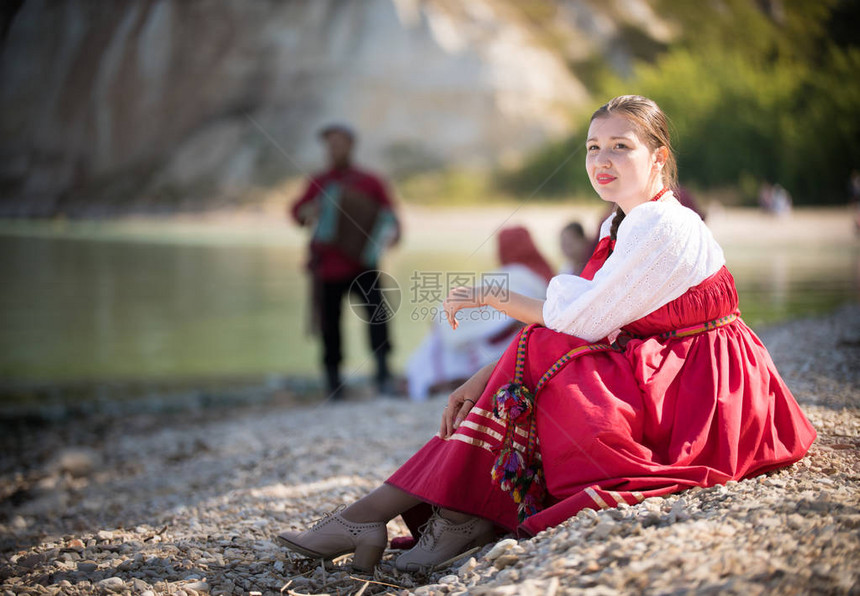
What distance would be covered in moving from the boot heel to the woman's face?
1036 mm

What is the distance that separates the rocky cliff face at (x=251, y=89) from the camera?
16.0 metres

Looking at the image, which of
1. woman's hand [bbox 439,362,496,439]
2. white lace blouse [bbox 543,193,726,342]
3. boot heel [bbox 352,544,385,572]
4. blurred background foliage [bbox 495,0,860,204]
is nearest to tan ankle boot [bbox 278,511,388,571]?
boot heel [bbox 352,544,385,572]

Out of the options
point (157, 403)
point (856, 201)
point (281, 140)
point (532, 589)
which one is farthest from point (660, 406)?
point (281, 140)

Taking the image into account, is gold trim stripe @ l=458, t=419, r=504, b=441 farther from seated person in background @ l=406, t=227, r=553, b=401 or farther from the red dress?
seated person in background @ l=406, t=227, r=553, b=401

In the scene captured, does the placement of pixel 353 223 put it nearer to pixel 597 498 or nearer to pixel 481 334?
pixel 481 334

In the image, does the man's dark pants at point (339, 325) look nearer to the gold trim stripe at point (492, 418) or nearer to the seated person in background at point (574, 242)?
the seated person in background at point (574, 242)

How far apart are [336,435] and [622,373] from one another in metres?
2.49

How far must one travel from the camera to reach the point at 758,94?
12.1 metres

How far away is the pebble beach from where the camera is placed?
4.65ft

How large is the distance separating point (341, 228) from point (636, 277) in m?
3.65

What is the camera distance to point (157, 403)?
6.42 m

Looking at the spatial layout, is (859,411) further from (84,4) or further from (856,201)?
(84,4)

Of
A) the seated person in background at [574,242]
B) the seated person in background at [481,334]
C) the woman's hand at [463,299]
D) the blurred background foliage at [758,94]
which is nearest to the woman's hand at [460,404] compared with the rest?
the woman's hand at [463,299]

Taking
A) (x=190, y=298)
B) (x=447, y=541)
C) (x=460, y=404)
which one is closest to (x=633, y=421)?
(x=460, y=404)
